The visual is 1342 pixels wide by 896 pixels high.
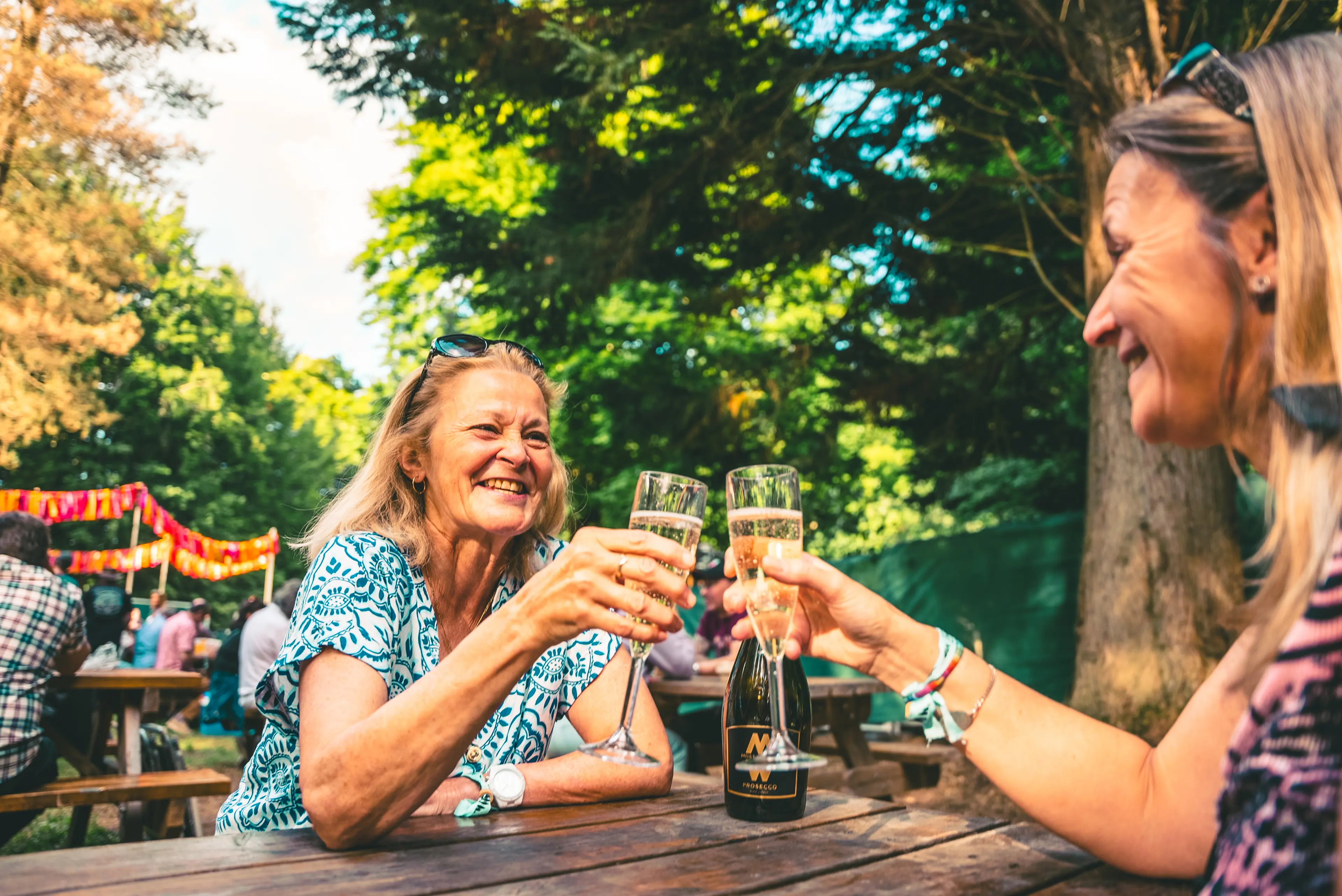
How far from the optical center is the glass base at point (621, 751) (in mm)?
1477

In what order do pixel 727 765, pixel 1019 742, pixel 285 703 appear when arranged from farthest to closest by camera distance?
pixel 727 765 → pixel 285 703 → pixel 1019 742

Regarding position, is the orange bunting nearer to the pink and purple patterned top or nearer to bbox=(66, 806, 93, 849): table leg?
bbox=(66, 806, 93, 849): table leg

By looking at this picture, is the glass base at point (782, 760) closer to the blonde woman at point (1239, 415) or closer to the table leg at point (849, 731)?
the blonde woman at point (1239, 415)

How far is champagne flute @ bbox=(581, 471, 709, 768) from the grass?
144 inches

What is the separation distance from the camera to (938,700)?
168 cm

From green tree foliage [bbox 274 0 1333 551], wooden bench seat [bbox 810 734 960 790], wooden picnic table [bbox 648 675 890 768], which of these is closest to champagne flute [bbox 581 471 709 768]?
wooden picnic table [bbox 648 675 890 768]

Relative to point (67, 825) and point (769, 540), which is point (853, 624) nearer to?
point (769, 540)

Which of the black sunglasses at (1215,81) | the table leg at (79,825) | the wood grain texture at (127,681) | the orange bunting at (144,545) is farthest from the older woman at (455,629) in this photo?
the orange bunting at (144,545)

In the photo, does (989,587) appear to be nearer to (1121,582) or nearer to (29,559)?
(1121,582)

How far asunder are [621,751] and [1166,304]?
107cm

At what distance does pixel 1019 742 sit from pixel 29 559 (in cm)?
543

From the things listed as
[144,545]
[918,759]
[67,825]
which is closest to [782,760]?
[918,759]

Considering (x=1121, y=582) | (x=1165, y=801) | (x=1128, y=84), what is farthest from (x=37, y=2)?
(x=1165, y=801)

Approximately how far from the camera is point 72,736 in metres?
5.66
